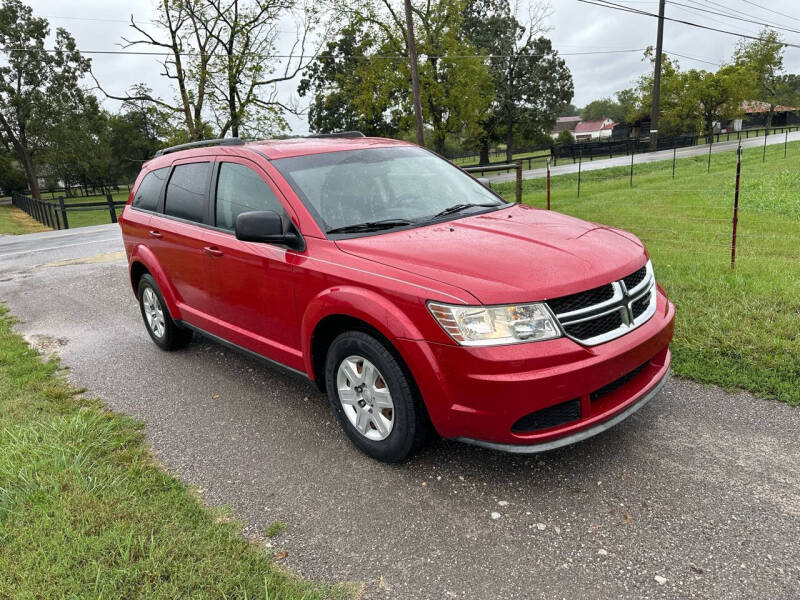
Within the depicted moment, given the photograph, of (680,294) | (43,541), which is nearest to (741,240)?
(680,294)

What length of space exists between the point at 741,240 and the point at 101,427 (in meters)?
8.40

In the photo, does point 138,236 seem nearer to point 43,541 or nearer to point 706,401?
point 43,541

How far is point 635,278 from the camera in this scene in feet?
10.8

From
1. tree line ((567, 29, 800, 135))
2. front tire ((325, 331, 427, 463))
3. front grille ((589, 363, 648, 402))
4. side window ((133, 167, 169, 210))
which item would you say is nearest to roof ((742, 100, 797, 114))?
tree line ((567, 29, 800, 135))

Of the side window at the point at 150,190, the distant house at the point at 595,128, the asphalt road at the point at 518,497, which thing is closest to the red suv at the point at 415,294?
the asphalt road at the point at 518,497

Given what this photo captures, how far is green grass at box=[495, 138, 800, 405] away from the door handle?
3.46 metres

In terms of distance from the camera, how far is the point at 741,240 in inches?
334

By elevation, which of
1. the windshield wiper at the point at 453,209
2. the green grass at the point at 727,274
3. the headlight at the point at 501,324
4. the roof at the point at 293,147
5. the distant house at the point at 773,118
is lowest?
the green grass at the point at 727,274

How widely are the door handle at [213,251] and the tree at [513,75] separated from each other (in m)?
51.6

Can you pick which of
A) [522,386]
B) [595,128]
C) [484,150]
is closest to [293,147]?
[522,386]

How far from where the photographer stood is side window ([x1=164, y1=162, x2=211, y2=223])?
460 centimetres

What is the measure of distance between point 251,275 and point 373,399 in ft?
4.29

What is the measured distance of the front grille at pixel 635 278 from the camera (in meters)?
3.19

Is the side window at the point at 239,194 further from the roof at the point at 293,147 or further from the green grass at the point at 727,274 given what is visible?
the green grass at the point at 727,274
